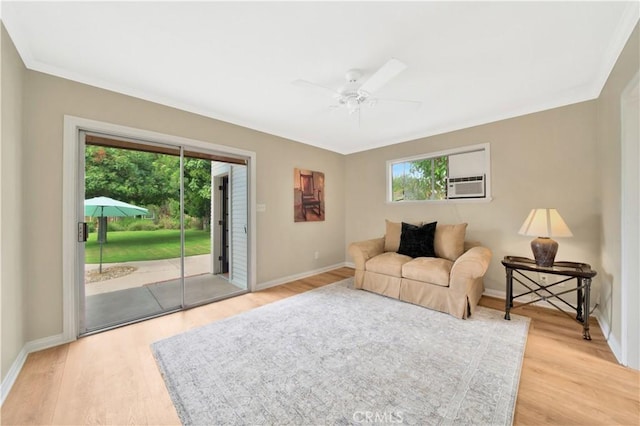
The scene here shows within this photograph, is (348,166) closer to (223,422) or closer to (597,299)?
(597,299)

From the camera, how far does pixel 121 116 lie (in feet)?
8.30

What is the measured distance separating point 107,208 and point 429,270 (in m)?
3.66

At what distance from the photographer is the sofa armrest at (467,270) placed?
251 cm

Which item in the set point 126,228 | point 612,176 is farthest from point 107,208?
point 612,176

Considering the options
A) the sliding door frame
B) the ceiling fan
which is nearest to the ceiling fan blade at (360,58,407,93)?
the ceiling fan

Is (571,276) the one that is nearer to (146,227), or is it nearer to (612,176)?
(612,176)

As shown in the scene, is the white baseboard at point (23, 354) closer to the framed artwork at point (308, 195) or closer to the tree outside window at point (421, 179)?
the framed artwork at point (308, 195)

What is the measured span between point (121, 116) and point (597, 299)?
539 centimetres

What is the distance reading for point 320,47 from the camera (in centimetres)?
192

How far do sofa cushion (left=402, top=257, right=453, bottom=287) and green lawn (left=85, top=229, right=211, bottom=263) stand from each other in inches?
113

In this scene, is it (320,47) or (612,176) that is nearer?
(320,47)

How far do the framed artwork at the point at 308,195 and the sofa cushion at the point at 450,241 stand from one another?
2119mm

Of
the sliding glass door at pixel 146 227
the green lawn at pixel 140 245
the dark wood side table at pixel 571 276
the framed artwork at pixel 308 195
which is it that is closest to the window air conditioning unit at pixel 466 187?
the dark wood side table at pixel 571 276

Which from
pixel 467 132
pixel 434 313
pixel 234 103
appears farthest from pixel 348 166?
pixel 434 313
